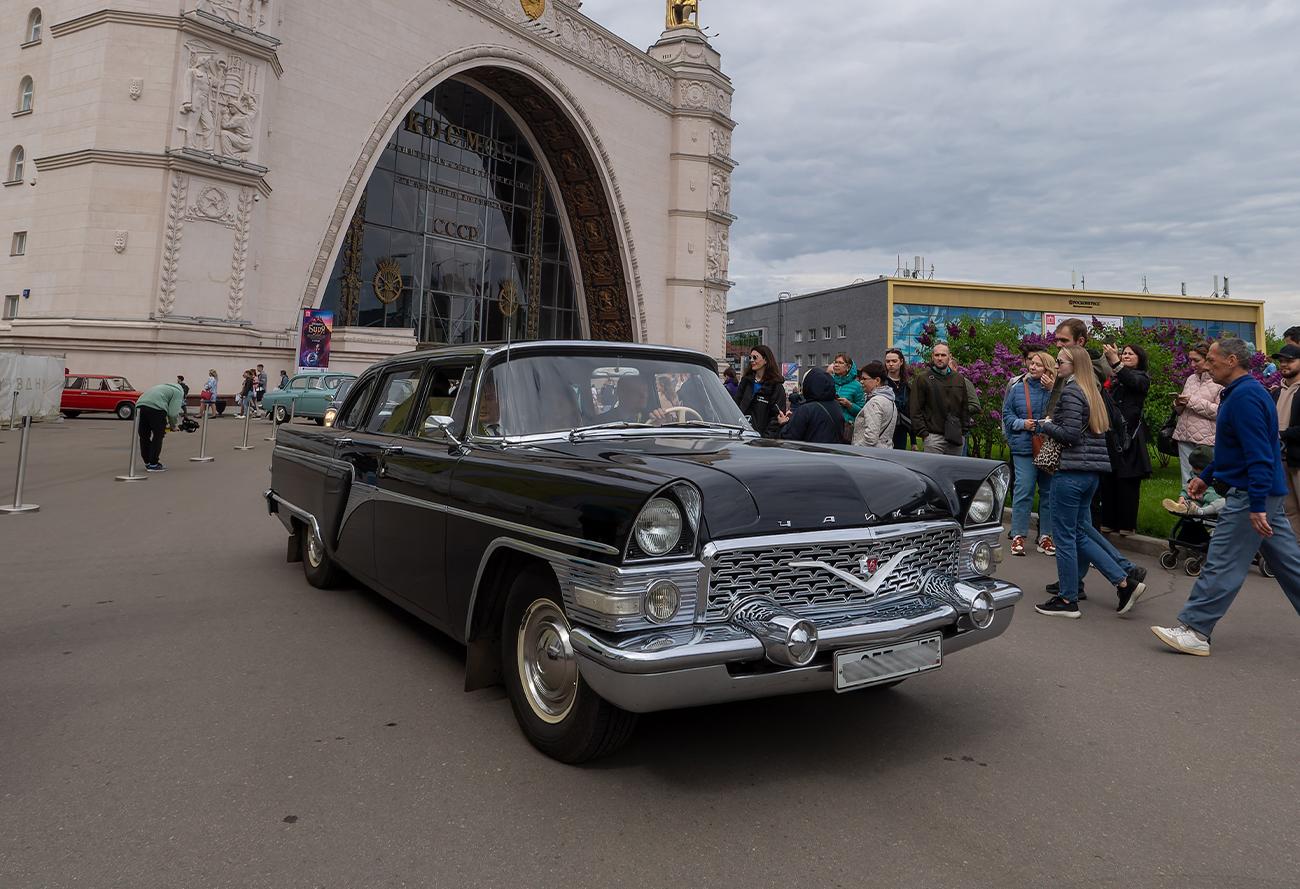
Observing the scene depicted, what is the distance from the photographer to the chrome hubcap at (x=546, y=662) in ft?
9.93

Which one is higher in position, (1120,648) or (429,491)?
(429,491)

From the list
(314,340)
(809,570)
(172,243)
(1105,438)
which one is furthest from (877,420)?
(172,243)

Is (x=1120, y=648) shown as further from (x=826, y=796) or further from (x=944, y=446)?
(x=944, y=446)

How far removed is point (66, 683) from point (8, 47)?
120ft

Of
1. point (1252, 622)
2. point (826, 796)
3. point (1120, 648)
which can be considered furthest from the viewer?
point (1252, 622)

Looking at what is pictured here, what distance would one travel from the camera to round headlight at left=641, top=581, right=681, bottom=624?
8.91ft

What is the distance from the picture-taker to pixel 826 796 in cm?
286

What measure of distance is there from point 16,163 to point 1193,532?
36.6 meters

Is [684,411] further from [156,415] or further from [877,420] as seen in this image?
[156,415]

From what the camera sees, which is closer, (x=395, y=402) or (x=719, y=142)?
(x=395, y=402)

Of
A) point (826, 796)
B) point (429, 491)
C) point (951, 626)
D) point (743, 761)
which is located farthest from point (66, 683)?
point (951, 626)

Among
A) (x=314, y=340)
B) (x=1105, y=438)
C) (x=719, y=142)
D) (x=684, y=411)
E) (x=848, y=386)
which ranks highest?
(x=719, y=142)

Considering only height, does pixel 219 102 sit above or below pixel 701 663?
above

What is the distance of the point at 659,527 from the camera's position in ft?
9.08
